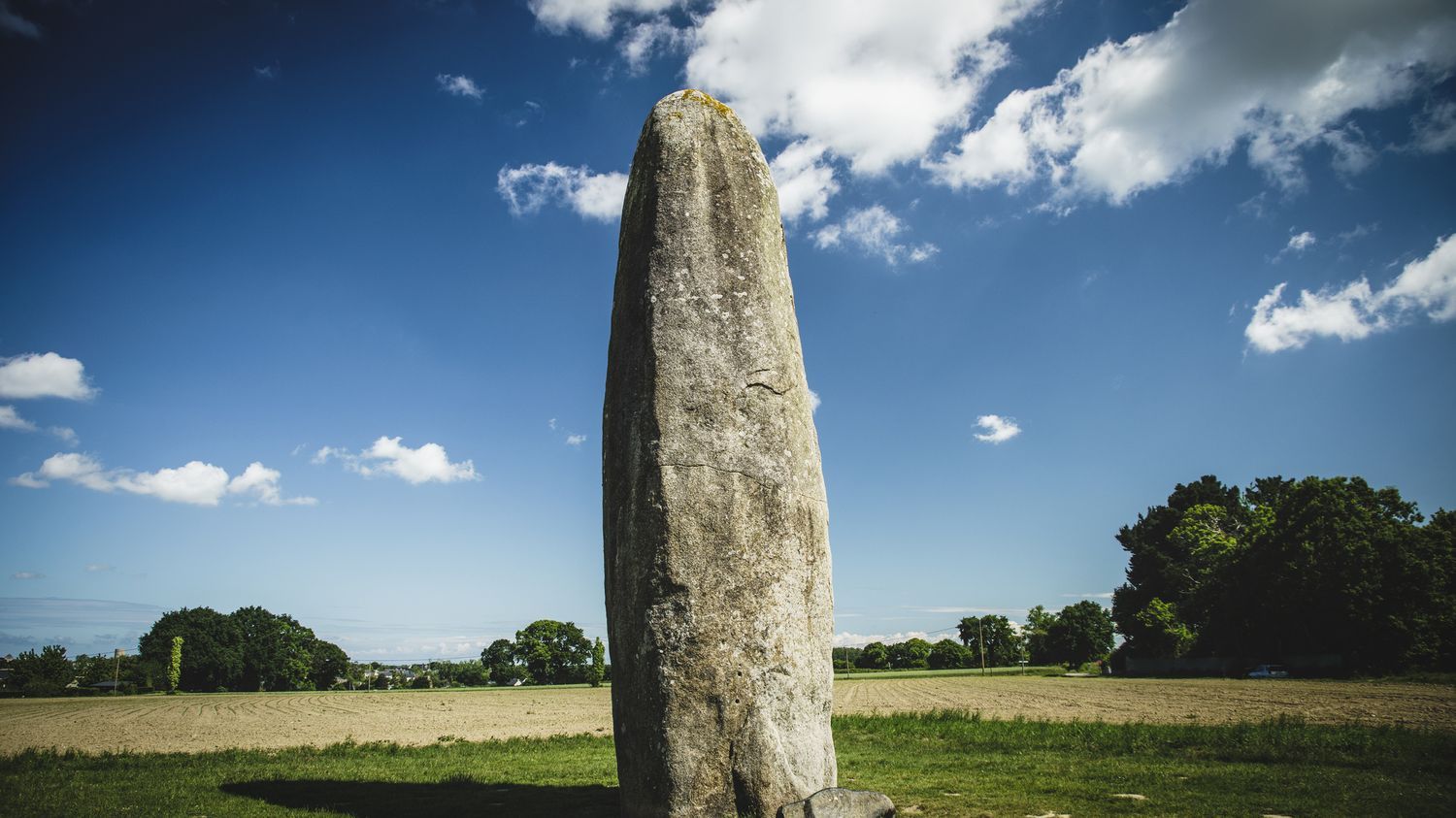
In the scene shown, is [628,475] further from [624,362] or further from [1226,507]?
[1226,507]

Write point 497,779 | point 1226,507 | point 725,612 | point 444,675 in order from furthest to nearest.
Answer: point 444,675 < point 1226,507 < point 497,779 < point 725,612

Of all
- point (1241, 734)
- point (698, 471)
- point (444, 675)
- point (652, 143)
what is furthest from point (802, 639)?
point (444, 675)

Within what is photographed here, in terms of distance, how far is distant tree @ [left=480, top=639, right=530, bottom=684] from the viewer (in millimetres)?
106375

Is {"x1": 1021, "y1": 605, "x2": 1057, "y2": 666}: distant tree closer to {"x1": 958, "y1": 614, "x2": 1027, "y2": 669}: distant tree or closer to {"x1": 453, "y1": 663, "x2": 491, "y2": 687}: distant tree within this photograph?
{"x1": 958, "y1": 614, "x2": 1027, "y2": 669}: distant tree

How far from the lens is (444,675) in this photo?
110 meters

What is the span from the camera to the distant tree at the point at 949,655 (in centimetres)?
13075

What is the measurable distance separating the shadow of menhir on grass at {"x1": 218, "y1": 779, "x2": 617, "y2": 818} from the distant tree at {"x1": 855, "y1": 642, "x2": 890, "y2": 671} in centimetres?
13863

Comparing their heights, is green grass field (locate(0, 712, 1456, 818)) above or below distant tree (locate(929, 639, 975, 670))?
above

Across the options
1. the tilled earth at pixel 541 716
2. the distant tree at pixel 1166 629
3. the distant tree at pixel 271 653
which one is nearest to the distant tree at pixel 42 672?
the distant tree at pixel 271 653

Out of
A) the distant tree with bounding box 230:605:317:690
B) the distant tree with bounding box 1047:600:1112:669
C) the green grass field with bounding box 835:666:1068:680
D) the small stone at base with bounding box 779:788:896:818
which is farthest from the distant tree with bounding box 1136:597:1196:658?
the distant tree with bounding box 230:605:317:690

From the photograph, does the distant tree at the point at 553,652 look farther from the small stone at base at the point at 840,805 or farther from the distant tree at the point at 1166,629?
the small stone at base at the point at 840,805

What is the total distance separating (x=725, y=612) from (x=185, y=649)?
4012 inches

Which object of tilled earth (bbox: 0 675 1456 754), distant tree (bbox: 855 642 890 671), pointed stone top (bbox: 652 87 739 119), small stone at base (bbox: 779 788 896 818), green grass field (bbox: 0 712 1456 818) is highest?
pointed stone top (bbox: 652 87 739 119)

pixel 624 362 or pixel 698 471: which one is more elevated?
pixel 624 362
